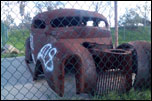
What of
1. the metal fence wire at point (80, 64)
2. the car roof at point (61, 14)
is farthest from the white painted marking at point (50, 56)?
the car roof at point (61, 14)

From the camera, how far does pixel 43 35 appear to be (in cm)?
401

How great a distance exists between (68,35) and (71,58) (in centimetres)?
118

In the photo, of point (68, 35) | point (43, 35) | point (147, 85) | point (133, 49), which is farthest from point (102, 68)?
point (43, 35)

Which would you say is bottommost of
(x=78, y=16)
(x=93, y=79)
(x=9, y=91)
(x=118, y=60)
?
(x=9, y=91)

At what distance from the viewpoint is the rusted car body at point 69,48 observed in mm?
2725

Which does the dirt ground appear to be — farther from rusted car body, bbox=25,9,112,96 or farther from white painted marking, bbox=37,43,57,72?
white painted marking, bbox=37,43,57,72

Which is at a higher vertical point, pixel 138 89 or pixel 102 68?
pixel 102 68

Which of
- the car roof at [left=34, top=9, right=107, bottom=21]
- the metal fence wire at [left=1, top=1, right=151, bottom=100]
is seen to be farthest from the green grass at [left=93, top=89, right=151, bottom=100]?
the car roof at [left=34, top=9, right=107, bottom=21]

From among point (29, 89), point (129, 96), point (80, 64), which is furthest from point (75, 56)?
point (29, 89)

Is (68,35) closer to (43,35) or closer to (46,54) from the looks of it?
(43,35)

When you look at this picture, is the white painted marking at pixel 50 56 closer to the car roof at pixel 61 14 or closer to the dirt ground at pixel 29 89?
the dirt ground at pixel 29 89

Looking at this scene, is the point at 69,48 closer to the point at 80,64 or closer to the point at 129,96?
the point at 80,64

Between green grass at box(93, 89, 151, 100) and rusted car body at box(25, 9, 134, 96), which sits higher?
rusted car body at box(25, 9, 134, 96)

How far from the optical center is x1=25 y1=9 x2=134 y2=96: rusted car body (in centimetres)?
272
